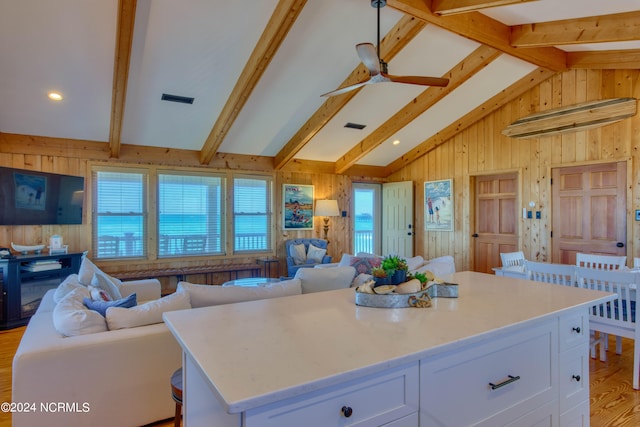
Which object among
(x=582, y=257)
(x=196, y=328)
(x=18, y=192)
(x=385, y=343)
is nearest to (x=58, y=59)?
(x=18, y=192)

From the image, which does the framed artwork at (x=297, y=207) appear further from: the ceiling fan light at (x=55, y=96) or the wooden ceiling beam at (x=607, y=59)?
the wooden ceiling beam at (x=607, y=59)

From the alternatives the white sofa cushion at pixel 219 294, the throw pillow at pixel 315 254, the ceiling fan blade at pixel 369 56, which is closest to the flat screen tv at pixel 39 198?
the white sofa cushion at pixel 219 294

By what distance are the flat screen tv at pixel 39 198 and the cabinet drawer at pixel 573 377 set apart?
5741 mm

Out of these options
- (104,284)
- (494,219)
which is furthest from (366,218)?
(104,284)

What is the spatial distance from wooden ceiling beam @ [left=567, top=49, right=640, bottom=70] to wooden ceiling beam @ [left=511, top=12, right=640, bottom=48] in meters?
1.11

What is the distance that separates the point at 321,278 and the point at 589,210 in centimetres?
441

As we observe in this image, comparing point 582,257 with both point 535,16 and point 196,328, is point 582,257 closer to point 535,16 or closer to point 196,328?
point 535,16

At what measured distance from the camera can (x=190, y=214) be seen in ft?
20.1

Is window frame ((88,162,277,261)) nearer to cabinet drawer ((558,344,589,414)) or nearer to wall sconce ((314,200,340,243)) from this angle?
wall sconce ((314,200,340,243))

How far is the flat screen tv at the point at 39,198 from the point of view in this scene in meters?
4.40

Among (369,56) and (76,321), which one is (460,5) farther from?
(76,321)

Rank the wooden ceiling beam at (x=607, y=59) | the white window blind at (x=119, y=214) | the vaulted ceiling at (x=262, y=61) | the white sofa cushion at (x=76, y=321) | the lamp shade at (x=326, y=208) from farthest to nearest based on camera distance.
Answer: the lamp shade at (x=326, y=208)
the white window blind at (x=119, y=214)
the wooden ceiling beam at (x=607, y=59)
the vaulted ceiling at (x=262, y=61)
the white sofa cushion at (x=76, y=321)

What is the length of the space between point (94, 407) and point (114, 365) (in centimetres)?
27

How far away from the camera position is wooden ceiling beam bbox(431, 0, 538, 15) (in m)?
3.14
